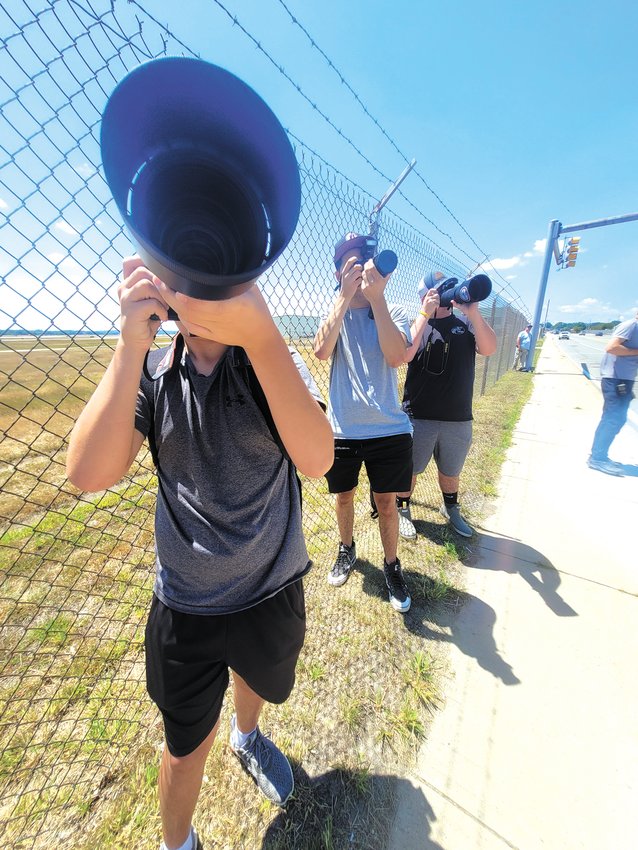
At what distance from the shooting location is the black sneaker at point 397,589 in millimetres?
2088

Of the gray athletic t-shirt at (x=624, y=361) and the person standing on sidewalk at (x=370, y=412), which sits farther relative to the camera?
the gray athletic t-shirt at (x=624, y=361)

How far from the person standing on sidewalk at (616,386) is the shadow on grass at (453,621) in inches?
122

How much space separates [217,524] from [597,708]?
195cm

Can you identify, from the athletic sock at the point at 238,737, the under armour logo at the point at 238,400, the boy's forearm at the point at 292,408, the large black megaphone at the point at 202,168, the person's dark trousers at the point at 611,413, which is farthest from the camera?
the person's dark trousers at the point at 611,413

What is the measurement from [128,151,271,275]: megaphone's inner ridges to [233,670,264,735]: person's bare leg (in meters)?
1.35

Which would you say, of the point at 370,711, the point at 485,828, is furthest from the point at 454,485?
A: the point at 485,828

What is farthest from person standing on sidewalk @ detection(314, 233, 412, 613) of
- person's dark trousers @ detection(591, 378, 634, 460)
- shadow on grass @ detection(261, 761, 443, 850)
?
person's dark trousers @ detection(591, 378, 634, 460)

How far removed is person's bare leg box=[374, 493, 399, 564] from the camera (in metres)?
2.10

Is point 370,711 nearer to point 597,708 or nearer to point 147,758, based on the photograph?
point 147,758

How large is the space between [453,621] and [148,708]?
63.4 inches

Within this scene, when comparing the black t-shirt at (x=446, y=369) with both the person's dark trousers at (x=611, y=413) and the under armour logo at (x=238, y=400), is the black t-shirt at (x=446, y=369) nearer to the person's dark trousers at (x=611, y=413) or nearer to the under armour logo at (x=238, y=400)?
the under armour logo at (x=238, y=400)

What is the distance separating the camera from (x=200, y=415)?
0.88 meters

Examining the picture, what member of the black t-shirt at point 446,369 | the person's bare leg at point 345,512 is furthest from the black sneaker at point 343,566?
the black t-shirt at point 446,369

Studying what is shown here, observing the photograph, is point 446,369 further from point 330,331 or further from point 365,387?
point 330,331
